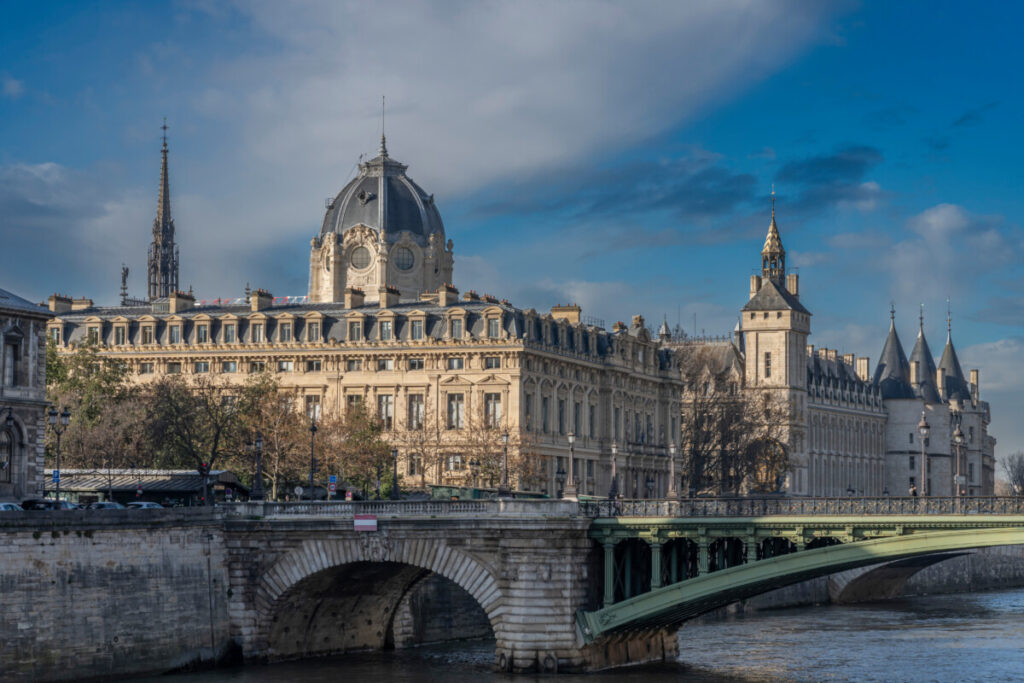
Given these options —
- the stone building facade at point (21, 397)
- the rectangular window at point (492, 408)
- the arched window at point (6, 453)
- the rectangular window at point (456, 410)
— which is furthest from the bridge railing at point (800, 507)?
the rectangular window at point (456, 410)

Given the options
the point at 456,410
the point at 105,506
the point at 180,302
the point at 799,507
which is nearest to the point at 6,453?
the point at 105,506

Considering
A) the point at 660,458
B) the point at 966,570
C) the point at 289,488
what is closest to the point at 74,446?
the point at 289,488

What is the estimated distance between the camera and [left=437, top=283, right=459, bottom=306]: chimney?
395ft

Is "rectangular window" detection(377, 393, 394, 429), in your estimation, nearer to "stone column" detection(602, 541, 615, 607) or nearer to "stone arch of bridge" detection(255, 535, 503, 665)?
"stone arch of bridge" detection(255, 535, 503, 665)

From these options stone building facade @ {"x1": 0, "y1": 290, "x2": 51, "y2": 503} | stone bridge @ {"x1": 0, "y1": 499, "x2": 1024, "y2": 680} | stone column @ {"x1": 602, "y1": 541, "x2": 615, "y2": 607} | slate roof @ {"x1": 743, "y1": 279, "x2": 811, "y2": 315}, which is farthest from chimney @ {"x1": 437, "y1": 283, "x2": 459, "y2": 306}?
slate roof @ {"x1": 743, "y1": 279, "x2": 811, "y2": 315}

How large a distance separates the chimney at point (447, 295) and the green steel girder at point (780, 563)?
5491 centimetres

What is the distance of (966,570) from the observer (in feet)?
428

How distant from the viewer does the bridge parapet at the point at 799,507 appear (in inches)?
2357

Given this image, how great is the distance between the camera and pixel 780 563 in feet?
204

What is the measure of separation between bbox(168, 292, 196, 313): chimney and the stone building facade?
53.1m

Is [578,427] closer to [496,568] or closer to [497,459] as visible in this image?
[497,459]

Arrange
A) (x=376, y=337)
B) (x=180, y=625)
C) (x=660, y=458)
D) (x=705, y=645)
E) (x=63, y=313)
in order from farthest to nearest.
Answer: (x=660, y=458), (x=63, y=313), (x=376, y=337), (x=705, y=645), (x=180, y=625)

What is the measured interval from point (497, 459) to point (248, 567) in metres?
42.9

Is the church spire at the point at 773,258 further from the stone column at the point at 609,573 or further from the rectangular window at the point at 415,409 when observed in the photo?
the stone column at the point at 609,573
